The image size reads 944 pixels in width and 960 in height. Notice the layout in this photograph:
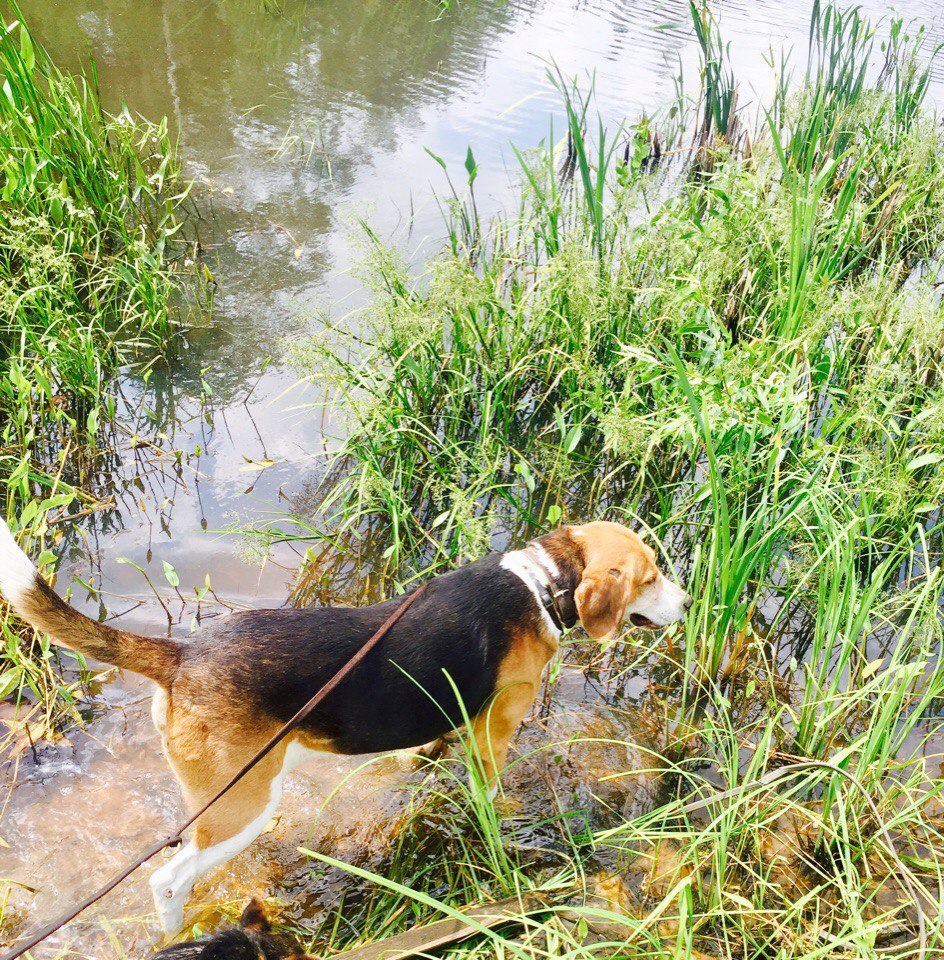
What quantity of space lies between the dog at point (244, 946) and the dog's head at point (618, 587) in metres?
1.37

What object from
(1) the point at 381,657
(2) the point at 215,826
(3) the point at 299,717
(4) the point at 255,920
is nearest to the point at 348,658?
(1) the point at 381,657

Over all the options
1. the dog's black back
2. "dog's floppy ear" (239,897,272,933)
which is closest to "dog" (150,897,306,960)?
"dog's floppy ear" (239,897,272,933)

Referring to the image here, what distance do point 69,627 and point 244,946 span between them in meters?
0.98

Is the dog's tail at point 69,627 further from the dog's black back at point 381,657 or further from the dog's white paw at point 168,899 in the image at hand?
the dog's white paw at point 168,899

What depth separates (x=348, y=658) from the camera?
245 centimetres

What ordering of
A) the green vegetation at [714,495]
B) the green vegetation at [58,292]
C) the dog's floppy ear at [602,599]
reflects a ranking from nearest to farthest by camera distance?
the green vegetation at [714,495]
the dog's floppy ear at [602,599]
the green vegetation at [58,292]

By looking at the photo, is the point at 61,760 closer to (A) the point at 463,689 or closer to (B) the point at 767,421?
(A) the point at 463,689

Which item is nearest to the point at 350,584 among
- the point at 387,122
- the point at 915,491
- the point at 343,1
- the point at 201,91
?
the point at 915,491

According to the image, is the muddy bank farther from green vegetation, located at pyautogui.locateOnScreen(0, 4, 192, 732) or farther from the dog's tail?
the dog's tail

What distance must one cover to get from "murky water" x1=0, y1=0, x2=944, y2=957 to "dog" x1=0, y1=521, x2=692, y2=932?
0.46m

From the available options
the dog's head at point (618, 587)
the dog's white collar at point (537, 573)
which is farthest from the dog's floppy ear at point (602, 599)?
the dog's white collar at point (537, 573)

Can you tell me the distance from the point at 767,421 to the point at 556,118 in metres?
6.01

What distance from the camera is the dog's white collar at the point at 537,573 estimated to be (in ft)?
9.22

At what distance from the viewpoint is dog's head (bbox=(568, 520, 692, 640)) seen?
2.75 metres
